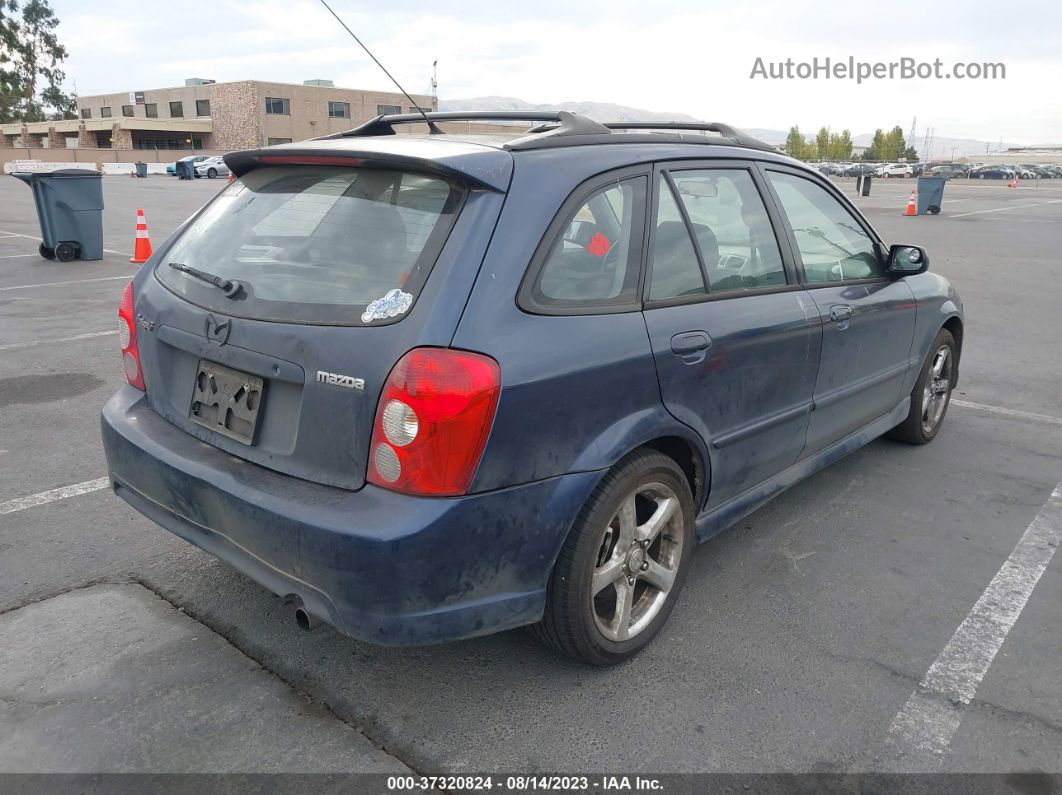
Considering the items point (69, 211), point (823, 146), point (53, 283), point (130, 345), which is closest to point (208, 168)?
point (69, 211)

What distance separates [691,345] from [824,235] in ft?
4.67

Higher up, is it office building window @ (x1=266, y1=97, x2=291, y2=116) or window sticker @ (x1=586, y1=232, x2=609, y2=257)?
office building window @ (x1=266, y1=97, x2=291, y2=116)

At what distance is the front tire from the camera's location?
260 cm

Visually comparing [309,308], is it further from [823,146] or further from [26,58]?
[823,146]

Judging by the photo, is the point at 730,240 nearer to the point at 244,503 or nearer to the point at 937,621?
the point at 937,621

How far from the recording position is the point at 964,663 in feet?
9.68

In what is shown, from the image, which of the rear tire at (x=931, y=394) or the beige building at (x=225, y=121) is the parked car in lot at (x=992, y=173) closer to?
the beige building at (x=225, y=121)

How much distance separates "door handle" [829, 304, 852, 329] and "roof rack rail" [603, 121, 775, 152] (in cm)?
75

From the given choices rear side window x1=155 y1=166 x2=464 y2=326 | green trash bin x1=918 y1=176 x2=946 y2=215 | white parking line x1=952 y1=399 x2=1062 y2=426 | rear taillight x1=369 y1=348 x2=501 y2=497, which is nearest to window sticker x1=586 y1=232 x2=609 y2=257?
rear side window x1=155 y1=166 x2=464 y2=326

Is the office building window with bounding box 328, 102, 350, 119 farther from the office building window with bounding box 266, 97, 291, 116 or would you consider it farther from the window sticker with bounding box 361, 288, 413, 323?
the window sticker with bounding box 361, 288, 413, 323

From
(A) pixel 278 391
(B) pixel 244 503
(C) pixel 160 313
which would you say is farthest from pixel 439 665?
(C) pixel 160 313

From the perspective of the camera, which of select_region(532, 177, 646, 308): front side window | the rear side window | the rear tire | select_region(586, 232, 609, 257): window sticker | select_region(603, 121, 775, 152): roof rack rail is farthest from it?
the rear tire

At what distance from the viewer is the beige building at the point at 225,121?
3056 inches

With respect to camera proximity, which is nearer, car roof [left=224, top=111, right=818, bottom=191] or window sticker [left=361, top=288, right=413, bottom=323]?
window sticker [left=361, top=288, right=413, bottom=323]
